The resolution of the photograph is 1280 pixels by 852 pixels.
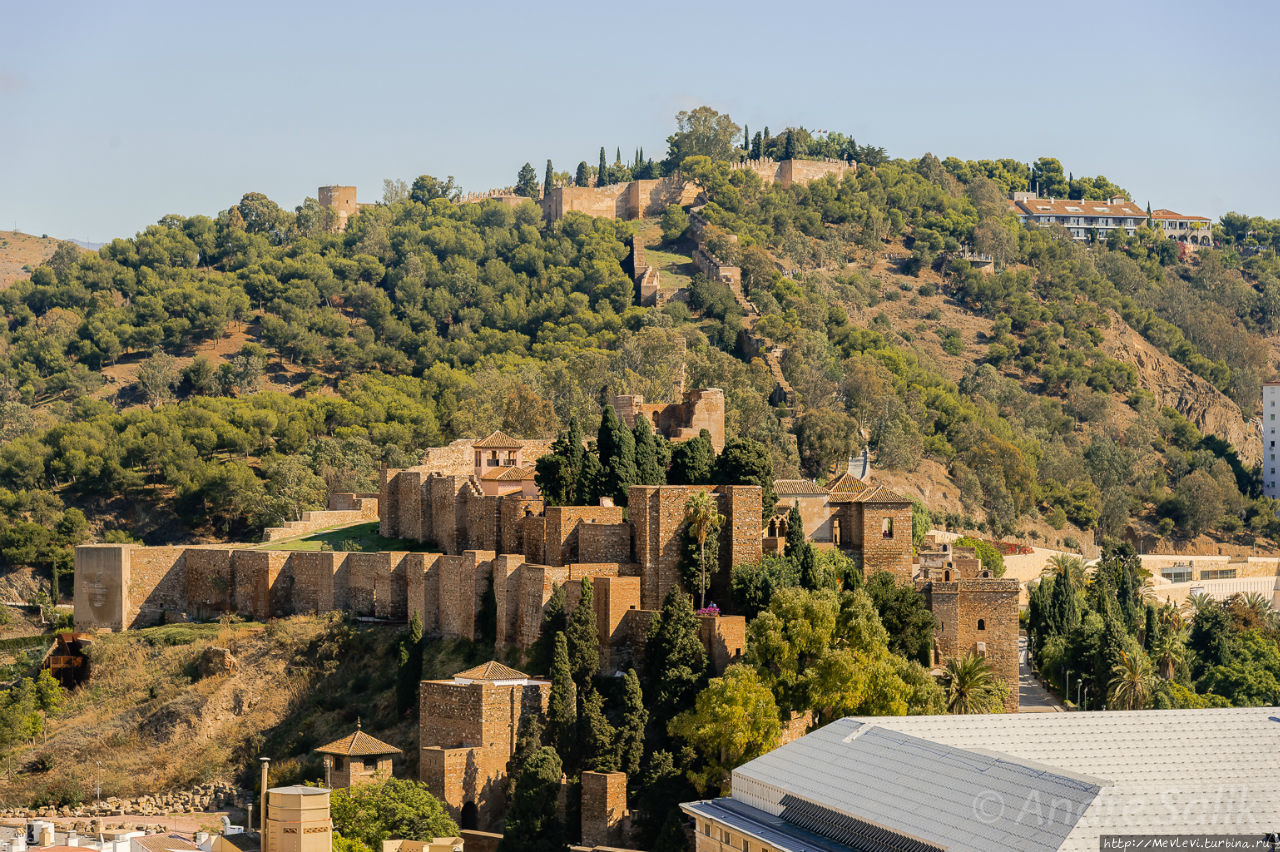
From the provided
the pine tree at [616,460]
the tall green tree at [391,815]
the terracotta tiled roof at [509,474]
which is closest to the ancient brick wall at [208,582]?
the terracotta tiled roof at [509,474]

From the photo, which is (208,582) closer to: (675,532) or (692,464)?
(692,464)

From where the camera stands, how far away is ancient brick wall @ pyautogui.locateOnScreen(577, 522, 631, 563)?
41938mm

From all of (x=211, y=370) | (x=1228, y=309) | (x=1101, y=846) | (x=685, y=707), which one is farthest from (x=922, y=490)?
(x=1228, y=309)

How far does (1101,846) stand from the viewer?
2688 cm

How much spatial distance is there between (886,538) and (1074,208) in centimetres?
10563

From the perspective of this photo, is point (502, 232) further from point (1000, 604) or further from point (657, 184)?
point (1000, 604)

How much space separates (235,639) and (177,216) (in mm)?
74518

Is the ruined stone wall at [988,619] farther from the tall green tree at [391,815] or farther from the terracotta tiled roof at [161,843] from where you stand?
the terracotta tiled roof at [161,843]

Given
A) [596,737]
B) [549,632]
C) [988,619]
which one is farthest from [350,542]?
[988,619]

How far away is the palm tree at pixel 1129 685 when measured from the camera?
152ft

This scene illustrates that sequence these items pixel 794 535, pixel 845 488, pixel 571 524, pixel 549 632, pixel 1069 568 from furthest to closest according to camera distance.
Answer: pixel 1069 568, pixel 845 488, pixel 571 524, pixel 794 535, pixel 549 632

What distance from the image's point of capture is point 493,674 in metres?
39.2

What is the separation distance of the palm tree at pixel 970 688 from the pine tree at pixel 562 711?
8196 mm

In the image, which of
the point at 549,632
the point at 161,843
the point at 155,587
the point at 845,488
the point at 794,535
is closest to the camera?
the point at 161,843
